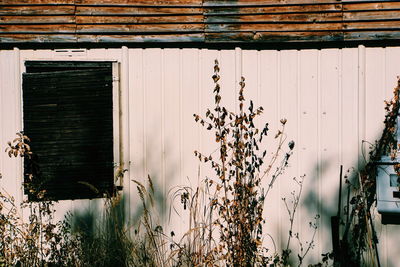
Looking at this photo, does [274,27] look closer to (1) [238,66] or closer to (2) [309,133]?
(1) [238,66]

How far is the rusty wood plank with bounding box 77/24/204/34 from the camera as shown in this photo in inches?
195

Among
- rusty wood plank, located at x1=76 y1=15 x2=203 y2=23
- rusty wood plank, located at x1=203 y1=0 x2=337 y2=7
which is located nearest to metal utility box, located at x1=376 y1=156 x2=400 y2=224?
rusty wood plank, located at x1=203 y1=0 x2=337 y2=7

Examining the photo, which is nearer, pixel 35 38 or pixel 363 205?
pixel 363 205

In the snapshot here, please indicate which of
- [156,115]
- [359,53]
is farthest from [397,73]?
[156,115]

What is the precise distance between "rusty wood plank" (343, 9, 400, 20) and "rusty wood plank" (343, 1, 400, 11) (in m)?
0.04

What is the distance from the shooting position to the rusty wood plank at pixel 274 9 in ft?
16.2

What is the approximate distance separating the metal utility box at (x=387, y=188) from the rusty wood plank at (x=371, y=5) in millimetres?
1599

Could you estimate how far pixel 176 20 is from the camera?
4.96 metres

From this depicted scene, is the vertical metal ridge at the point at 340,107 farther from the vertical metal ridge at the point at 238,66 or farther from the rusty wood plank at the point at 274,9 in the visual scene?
the vertical metal ridge at the point at 238,66

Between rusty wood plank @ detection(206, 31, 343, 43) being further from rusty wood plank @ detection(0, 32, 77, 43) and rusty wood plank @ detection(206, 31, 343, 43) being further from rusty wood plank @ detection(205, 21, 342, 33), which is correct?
rusty wood plank @ detection(0, 32, 77, 43)

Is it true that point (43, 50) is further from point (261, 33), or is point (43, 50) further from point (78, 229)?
point (261, 33)

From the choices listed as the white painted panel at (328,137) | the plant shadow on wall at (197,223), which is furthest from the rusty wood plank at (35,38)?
the white painted panel at (328,137)

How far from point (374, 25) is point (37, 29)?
11.8ft

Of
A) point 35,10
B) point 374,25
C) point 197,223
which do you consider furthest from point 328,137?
point 35,10
